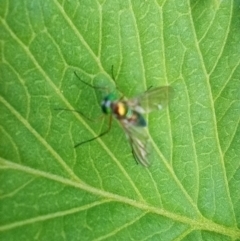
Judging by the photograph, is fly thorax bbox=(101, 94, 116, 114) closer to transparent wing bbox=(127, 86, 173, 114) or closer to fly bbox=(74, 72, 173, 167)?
fly bbox=(74, 72, 173, 167)

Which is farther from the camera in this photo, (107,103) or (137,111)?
(137,111)

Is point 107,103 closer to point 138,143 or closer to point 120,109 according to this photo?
point 120,109

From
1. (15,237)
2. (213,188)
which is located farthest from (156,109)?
(15,237)

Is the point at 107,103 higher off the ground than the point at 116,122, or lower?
higher

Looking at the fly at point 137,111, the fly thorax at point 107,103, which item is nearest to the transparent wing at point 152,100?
the fly at point 137,111

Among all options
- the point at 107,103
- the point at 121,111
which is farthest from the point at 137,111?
the point at 107,103

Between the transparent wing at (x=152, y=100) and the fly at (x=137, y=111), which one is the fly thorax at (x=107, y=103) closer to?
the fly at (x=137, y=111)
